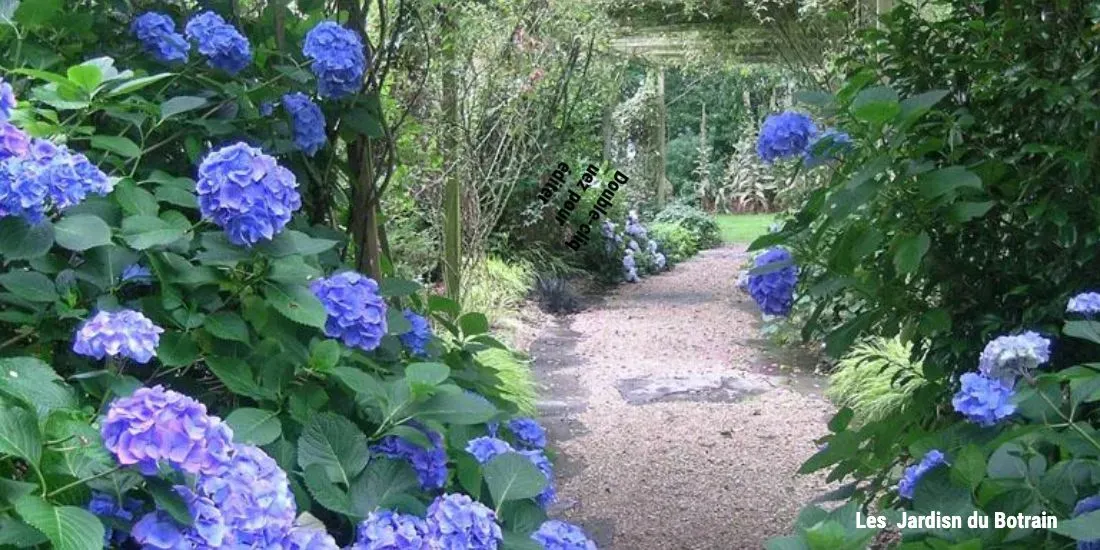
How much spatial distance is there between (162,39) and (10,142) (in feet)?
1.79

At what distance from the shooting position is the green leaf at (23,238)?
108cm

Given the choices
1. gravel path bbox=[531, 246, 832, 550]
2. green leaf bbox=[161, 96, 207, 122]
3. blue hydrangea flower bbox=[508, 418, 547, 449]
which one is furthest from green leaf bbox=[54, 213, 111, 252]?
gravel path bbox=[531, 246, 832, 550]

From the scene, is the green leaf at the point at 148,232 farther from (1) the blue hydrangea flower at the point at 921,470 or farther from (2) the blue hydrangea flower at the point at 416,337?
(1) the blue hydrangea flower at the point at 921,470

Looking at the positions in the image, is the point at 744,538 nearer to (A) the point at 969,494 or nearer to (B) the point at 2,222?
(A) the point at 969,494

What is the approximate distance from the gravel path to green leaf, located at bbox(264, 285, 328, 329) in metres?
2.15

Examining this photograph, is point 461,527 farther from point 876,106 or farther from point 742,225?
point 742,225

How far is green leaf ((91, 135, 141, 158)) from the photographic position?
128 cm

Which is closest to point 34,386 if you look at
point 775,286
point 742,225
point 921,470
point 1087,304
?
point 921,470

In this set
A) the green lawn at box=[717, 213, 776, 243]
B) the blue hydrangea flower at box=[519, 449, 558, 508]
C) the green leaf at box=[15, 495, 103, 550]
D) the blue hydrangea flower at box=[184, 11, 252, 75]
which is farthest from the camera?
the green lawn at box=[717, 213, 776, 243]

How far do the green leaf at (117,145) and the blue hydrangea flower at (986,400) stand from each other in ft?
3.58

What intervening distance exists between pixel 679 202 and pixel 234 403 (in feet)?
47.6

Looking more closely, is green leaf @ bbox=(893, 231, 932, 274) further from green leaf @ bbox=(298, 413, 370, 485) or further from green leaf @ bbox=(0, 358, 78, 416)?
green leaf @ bbox=(0, 358, 78, 416)

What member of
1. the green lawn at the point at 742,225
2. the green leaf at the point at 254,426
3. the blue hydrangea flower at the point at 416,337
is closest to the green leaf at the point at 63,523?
the green leaf at the point at 254,426

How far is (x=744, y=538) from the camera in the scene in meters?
3.24
